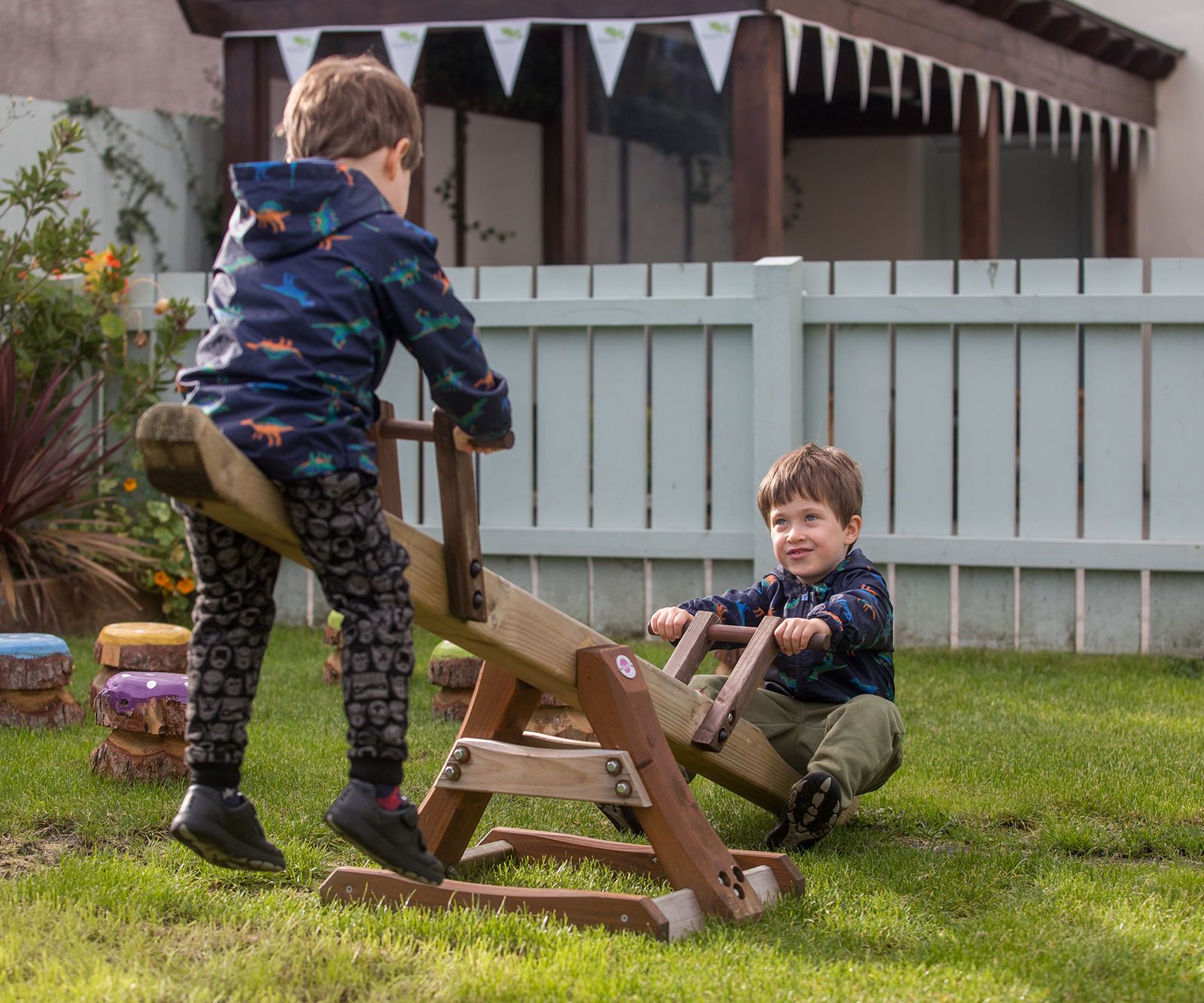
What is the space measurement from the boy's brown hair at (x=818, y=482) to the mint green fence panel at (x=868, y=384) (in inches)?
96.0

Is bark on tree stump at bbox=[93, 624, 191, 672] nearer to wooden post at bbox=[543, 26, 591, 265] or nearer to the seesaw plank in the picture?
the seesaw plank

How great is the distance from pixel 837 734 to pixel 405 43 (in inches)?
258

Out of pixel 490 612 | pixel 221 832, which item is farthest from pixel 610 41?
pixel 221 832

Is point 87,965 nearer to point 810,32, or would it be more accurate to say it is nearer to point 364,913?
point 364,913

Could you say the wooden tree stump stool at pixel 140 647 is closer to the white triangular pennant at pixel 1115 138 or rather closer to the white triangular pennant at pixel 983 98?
the white triangular pennant at pixel 983 98

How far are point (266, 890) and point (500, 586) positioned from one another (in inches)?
35.0

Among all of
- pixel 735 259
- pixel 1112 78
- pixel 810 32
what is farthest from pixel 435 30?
pixel 1112 78

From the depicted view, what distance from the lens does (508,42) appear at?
344 inches

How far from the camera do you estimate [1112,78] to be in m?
11.4

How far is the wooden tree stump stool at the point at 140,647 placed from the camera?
4.54 m

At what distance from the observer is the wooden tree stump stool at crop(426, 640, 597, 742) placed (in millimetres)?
4348

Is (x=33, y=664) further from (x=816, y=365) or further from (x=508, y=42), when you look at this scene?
(x=508, y=42)

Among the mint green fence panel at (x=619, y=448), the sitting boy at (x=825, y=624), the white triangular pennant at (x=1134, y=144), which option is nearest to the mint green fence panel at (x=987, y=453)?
the mint green fence panel at (x=619, y=448)

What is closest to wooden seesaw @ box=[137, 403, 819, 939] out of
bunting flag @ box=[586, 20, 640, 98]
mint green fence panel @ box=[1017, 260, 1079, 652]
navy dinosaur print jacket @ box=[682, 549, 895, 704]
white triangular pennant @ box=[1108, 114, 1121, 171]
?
navy dinosaur print jacket @ box=[682, 549, 895, 704]
